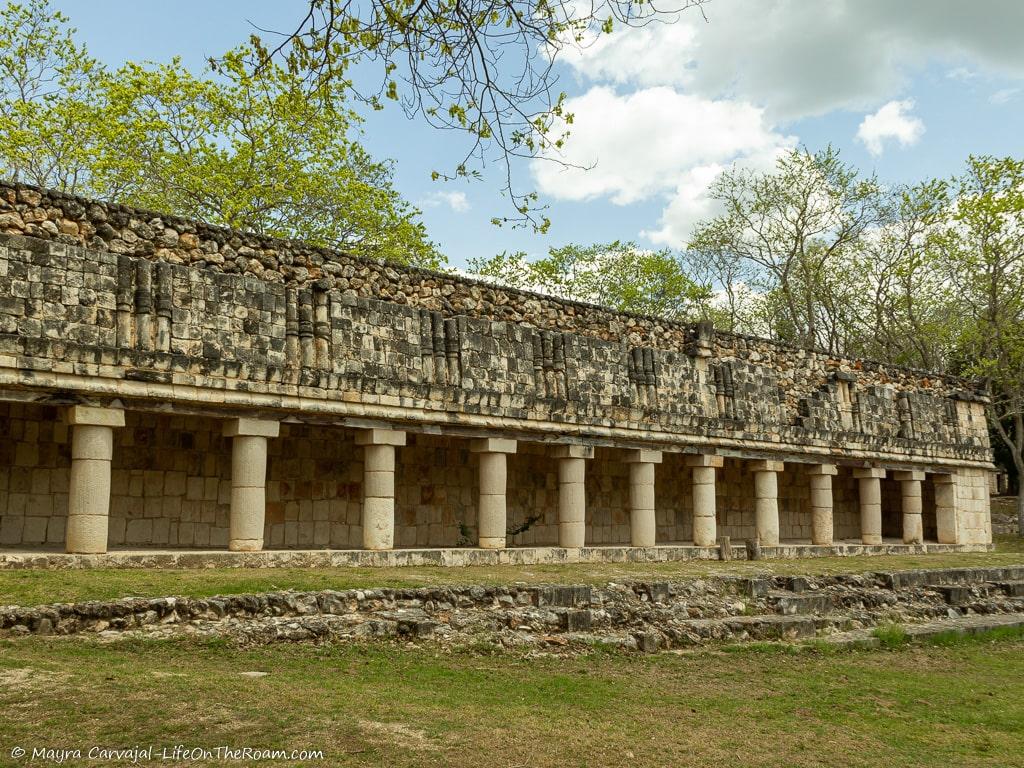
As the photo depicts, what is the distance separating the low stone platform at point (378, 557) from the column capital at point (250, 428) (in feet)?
5.51

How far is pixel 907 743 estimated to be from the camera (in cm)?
693

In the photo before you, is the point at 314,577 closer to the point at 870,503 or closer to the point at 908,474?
the point at 870,503

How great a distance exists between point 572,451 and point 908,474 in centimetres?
1192

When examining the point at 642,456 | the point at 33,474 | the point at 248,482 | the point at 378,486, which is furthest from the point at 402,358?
the point at 642,456

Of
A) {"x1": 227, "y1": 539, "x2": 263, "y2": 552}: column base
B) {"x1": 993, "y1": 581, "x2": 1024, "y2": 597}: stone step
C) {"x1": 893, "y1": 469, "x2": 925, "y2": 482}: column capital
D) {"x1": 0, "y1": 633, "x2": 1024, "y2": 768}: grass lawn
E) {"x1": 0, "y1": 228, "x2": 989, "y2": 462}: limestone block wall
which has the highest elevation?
{"x1": 0, "y1": 228, "x2": 989, "y2": 462}: limestone block wall

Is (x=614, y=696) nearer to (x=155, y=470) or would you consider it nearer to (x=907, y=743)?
(x=907, y=743)

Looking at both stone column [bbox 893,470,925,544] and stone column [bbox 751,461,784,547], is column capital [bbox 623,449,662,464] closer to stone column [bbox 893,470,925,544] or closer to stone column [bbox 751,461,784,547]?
stone column [bbox 751,461,784,547]

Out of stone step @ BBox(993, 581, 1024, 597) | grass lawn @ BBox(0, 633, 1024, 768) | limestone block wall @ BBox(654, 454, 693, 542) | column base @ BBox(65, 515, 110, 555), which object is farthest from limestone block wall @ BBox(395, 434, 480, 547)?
stone step @ BBox(993, 581, 1024, 597)

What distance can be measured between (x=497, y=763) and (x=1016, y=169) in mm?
30991

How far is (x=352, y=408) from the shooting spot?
14.9 m

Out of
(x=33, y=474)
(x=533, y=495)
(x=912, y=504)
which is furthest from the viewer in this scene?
(x=912, y=504)

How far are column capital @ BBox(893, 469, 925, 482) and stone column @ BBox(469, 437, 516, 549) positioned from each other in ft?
42.9

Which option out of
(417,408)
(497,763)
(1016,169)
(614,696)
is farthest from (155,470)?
(1016,169)

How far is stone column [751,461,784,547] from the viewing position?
21.6 meters
